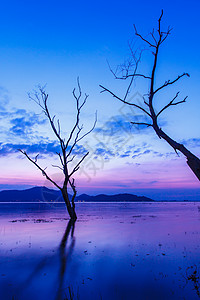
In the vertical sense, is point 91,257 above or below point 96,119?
below

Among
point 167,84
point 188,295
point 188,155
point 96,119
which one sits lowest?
point 188,295

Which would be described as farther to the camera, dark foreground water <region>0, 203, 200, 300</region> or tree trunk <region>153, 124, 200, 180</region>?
dark foreground water <region>0, 203, 200, 300</region>

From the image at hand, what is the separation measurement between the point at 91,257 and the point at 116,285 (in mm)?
3304

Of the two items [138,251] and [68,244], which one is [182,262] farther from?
[68,244]

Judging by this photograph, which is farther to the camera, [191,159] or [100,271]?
[100,271]

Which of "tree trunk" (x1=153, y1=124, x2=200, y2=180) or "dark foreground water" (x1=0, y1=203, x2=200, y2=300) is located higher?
"tree trunk" (x1=153, y1=124, x2=200, y2=180)

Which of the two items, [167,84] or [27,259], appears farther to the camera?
[27,259]

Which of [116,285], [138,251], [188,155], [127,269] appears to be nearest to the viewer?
[188,155]

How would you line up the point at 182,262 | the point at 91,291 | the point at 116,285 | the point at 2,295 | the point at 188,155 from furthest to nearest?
the point at 182,262 < the point at 116,285 < the point at 91,291 < the point at 2,295 < the point at 188,155

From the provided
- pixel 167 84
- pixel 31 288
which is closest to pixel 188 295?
pixel 31 288

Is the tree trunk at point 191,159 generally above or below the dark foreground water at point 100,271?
above

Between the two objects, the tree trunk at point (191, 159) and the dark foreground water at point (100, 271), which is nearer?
the tree trunk at point (191, 159)

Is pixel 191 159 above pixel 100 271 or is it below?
above

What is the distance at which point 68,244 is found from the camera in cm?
1307
